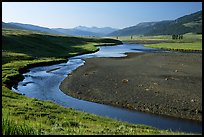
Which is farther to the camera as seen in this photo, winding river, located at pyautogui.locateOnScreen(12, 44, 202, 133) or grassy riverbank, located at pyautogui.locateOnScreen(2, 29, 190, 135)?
winding river, located at pyautogui.locateOnScreen(12, 44, 202, 133)

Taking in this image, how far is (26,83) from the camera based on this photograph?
180 ft

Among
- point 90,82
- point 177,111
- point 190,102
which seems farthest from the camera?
point 90,82

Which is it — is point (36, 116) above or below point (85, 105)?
above

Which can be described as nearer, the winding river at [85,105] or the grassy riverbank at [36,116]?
the grassy riverbank at [36,116]

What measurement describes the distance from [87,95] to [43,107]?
1408 centimetres

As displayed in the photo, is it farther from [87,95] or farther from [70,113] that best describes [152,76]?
[70,113]

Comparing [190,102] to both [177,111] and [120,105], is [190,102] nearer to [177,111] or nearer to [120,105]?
[177,111]

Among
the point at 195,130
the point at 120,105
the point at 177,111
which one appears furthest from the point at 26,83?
the point at 195,130

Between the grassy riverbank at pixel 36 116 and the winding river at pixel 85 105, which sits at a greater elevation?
the grassy riverbank at pixel 36 116

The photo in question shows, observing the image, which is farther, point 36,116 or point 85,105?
point 85,105

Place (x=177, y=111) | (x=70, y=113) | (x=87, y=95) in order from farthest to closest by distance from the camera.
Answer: (x=87, y=95) → (x=177, y=111) → (x=70, y=113)

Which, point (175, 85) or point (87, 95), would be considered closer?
point (87, 95)

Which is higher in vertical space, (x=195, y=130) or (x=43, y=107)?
(x=43, y=107)

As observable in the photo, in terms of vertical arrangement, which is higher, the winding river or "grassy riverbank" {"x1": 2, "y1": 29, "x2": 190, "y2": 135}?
"grassy riverbank" {"x1": 2, "y1": 29, "x2": 190, "y2": 135}
